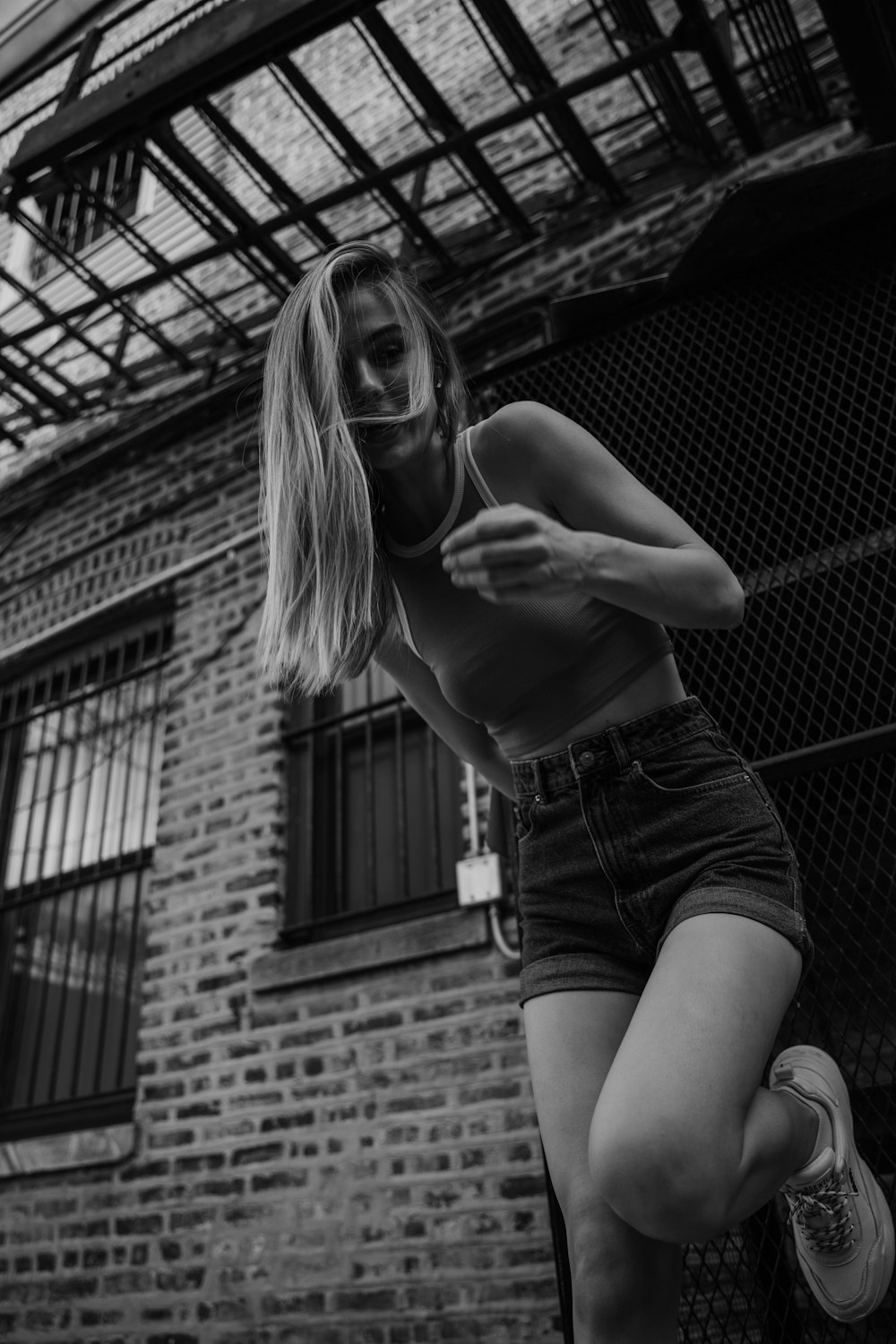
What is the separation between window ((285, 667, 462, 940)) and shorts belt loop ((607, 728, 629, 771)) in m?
2.46

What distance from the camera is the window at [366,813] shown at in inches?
166

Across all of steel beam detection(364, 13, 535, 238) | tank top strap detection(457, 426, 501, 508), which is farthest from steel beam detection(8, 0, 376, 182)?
tank top strap detection(457, 426, 501, 508)

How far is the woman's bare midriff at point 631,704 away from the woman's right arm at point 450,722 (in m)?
0.40

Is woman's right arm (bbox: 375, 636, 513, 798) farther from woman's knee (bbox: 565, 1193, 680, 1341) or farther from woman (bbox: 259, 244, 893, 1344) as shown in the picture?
woman's knee (bbox: 565, 1193, 680, 1341)

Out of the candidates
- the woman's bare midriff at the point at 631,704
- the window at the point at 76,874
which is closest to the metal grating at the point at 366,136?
the window at the point at 76,874

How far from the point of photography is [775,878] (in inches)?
60.6

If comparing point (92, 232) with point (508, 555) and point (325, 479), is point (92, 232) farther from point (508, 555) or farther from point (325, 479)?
point (508, 555)

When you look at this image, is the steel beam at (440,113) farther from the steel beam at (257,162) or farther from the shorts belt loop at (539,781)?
the shorts belt loop at (539,781)

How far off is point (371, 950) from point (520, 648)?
2502mm

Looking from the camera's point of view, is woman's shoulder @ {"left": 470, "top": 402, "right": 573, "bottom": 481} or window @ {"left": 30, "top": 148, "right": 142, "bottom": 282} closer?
woman's shoulder @ {"left": 470, "top": 402, "right": 573, "bottom": 481}

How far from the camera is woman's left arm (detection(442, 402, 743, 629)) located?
53.9 inches

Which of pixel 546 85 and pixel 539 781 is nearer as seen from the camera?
pixel 539 781

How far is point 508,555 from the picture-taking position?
4.45 ft

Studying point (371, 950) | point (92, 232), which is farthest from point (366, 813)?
point (92, 232)
